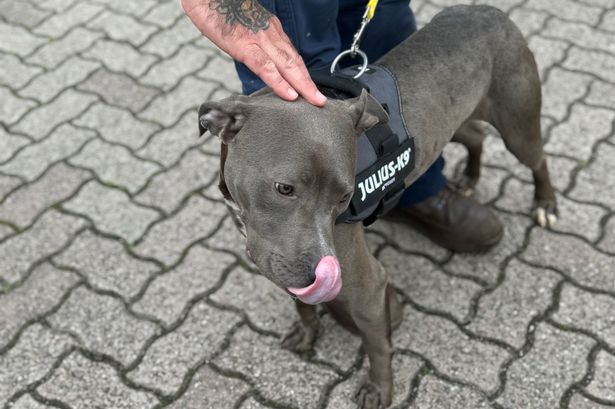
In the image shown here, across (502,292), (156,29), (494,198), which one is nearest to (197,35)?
(156,29)

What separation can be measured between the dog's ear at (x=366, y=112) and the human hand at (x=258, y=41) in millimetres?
133

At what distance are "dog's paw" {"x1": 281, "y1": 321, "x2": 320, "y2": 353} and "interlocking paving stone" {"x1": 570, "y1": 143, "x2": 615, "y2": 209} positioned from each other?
1.91 m

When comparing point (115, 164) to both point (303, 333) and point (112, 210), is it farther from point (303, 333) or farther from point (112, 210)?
point (303, 333)

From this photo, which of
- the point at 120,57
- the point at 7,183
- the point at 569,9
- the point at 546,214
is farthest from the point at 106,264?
the point at 569,9

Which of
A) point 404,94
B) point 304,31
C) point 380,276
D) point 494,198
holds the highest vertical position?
point 304,31

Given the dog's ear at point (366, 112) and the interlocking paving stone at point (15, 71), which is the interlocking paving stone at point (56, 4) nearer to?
the interlocking paving stone at point (15, 71)

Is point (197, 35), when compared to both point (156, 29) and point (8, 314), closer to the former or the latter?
point (156, 29)

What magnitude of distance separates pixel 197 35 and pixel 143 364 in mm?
3166

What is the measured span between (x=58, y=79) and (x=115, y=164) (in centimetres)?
122

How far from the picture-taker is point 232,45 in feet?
9.37

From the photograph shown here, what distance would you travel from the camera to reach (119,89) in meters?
5.51

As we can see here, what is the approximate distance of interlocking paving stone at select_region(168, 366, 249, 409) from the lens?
3520mm

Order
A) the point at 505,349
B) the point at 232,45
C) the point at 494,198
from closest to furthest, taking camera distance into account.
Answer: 1. the point at 232,45
2. the point at 505,349
3. the point at 494,198

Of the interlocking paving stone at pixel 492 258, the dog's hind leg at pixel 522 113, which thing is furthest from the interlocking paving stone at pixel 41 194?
the dog's hind leg at pixel 522 113
